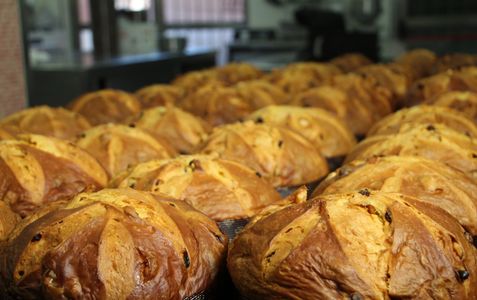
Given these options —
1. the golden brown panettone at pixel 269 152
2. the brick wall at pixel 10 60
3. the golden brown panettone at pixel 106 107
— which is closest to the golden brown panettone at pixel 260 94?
the golden brown panettone at pixel 106 107

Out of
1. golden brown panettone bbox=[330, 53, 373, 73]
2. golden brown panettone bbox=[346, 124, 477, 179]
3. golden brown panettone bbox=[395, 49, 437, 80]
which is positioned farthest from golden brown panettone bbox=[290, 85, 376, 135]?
golden brown panettone bbox=[330, 53, 373, 73]

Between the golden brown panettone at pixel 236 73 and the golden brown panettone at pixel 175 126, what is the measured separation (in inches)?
77.9

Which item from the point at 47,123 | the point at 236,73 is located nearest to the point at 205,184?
the point at 47,123

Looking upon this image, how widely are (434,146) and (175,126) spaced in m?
1.45

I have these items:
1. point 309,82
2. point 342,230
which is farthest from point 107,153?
point 309,82

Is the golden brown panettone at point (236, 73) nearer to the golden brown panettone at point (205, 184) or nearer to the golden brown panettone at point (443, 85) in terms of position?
the golden brown panettone at point (443, 85)

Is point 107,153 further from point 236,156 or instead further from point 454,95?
point 454,95

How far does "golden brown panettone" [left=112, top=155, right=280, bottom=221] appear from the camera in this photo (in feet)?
7.17

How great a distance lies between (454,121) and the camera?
312 centimetres

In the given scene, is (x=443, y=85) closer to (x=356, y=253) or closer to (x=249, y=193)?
(x=249, y=193)

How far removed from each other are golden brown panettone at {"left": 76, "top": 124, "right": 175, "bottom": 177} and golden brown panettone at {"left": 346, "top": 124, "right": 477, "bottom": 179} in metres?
0.96

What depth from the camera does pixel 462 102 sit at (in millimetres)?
3604

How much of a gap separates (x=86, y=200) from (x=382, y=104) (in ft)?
10.2

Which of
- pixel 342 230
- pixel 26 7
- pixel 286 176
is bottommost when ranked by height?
pixel 286 176
